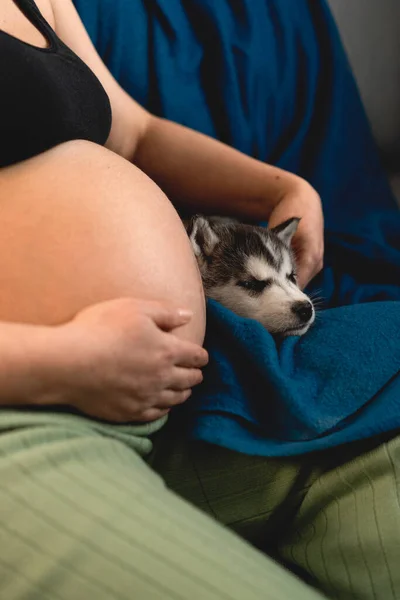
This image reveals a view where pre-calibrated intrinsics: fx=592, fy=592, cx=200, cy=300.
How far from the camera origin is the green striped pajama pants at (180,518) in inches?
19.5

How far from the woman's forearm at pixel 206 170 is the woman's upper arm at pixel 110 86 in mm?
22

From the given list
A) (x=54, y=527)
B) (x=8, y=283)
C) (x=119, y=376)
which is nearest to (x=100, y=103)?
(x=8, y=283)

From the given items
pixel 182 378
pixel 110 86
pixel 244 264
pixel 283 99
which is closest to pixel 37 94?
pixel 110 86

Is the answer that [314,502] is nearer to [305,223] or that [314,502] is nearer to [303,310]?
[303,310]

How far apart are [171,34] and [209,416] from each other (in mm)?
924

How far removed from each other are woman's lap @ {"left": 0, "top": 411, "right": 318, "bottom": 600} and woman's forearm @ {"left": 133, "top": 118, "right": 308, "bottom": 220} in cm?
69

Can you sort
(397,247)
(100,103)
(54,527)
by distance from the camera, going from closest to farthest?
(54,527), (100,103), (397,247)

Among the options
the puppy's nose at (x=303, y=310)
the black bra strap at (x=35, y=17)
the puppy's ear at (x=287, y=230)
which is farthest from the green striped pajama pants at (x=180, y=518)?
the black bra strap at (x=35, y=17)

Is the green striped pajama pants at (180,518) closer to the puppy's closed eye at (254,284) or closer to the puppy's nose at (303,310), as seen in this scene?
the puppy's nose at (303,310)

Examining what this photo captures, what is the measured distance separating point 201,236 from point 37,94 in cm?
49

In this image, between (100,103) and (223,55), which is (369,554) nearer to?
(100,103)

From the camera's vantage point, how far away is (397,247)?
1.26 metres

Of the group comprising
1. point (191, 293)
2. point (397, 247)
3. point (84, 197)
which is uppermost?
point (84, 197)

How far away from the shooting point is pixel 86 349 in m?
0.61
